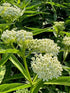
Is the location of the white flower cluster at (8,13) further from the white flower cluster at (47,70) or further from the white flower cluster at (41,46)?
the white flower cluster at (47,70)

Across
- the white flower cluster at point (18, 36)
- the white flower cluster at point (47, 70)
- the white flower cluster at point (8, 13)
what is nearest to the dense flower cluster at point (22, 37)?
the white flower cluster at point (18, 36)

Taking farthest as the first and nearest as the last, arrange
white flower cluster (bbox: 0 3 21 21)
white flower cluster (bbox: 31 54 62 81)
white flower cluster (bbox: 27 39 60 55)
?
1. white flower cluster (bbox: 0 3 21 21)
2. white flower cluster (bbox: 27 39 60 55)
3. white flower cluster (bbox: 31 54 62 81)

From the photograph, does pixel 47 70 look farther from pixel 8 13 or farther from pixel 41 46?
pixel 8 13

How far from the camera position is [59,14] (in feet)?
10.5

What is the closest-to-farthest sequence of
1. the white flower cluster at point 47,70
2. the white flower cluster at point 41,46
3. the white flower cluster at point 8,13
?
the white flower cluster at point 47,70, the white flower cluster at point 41,46, the white flower cluster at point 8,13

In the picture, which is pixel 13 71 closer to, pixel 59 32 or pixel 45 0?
pixel 59 32

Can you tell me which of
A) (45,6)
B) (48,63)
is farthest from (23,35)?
(45,6)

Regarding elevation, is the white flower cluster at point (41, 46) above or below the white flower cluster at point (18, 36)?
below

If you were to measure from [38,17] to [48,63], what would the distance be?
1463 millimetres

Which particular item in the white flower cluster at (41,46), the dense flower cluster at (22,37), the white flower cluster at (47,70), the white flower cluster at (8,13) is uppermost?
the white flower cluster at (8,13)

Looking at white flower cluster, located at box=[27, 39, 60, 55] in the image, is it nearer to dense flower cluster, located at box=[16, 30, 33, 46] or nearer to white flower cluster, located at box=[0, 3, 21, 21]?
dense flower cluster, located at box=[16, 30, 33, 46]

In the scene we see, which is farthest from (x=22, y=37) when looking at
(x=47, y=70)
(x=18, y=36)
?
(x=47, y=70)

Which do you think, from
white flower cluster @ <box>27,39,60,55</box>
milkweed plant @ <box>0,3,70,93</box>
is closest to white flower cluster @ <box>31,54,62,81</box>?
milkweed plant @ <box>0,3,70,93</box>

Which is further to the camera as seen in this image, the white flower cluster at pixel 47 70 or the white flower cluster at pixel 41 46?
the white flower cluster at pixel 41 46
